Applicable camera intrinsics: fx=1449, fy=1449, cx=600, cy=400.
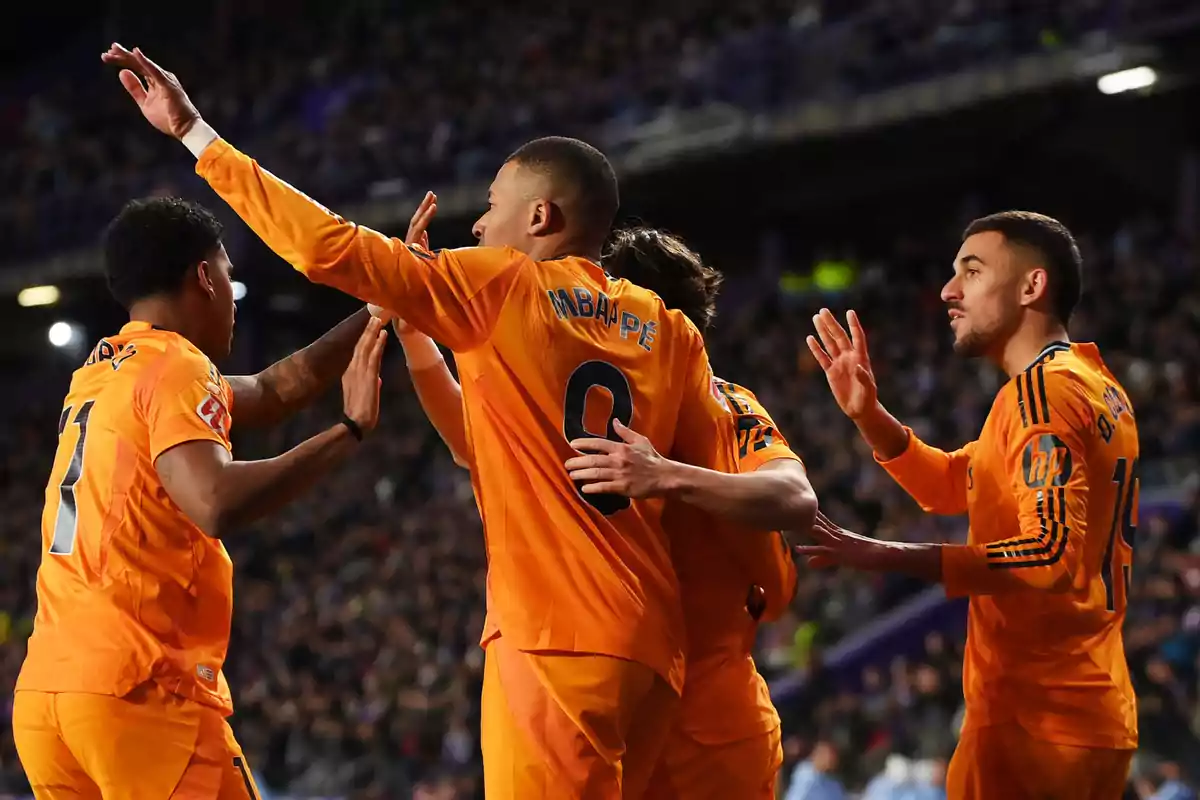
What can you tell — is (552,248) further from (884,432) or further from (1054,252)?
(1054,252)

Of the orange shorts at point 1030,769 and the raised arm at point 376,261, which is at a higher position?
the raised arm at point 376,261

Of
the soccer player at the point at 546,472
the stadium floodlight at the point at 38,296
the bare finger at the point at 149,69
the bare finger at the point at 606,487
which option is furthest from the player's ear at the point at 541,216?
the stadium floodlight at the point at 38,296

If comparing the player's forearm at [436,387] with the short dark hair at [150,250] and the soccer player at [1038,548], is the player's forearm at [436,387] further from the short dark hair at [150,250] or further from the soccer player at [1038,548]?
the soccer player at [1038,548]

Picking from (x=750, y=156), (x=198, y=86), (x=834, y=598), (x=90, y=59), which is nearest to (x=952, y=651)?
(x=834, y=598)

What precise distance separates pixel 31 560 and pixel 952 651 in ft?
44.7

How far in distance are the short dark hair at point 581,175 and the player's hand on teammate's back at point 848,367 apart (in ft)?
4.09

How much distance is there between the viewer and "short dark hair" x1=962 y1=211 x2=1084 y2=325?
443cm

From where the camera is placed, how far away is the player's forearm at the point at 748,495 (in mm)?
3120

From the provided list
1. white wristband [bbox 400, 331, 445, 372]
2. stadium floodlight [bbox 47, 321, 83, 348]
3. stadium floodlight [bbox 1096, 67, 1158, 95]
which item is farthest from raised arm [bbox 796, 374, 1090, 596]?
stadium floodlight [bbox 47, 321, 83, 348]

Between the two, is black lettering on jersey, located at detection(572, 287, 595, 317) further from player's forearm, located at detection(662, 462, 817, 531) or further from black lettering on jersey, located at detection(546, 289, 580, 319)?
player's forearm, located at detection(662, 462, 817, 531)

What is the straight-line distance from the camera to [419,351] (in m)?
4.00

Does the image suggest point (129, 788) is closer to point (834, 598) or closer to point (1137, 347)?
point (834, 598)

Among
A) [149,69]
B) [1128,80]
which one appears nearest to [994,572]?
[149,69]

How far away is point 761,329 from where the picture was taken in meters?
18.4
